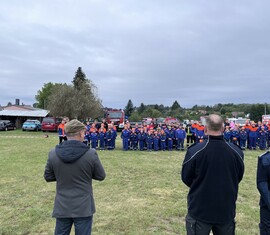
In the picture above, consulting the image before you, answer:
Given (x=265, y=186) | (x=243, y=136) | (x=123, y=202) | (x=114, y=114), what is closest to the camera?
(x=265, y=186)

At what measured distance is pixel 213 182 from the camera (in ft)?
10.4

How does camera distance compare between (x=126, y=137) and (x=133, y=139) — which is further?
(x=133, y=139)

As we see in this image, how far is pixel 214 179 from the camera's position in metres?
3.16

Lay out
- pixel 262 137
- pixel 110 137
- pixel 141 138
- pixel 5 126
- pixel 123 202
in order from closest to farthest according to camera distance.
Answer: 1. pixel 123 202
2. pixel 141 138
3. pixel 110 137
4. pixel 262 137
5. pixel 5 126

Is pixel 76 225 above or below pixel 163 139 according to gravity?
above

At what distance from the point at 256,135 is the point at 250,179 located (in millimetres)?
9932

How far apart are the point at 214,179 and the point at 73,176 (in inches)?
62.8

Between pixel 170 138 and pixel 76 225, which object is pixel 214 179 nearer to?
pixel 76 225

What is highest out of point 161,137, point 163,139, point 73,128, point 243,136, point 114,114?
point 114,114

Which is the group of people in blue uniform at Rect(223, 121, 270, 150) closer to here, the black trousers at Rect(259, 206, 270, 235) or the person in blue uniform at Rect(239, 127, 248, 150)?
the person in blue uniform at Rect(239, 127, 248, 150)

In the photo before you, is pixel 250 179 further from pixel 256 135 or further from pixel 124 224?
pixel 256 135

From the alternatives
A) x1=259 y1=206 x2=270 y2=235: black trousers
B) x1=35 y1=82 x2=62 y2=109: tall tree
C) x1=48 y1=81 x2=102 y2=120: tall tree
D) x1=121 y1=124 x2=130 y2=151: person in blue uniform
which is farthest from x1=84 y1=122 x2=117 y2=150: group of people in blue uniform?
x1=35 y1=82 x2=62 y2=109: tall tree

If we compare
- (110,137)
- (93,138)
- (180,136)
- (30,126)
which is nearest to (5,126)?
(30,126)

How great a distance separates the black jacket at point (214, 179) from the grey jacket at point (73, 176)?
1.19 metres
